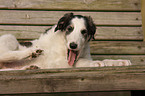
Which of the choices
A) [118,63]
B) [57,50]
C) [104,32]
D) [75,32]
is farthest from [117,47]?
[57,50]

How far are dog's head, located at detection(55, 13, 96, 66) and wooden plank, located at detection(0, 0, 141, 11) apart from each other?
1.26m

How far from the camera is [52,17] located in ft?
15.6

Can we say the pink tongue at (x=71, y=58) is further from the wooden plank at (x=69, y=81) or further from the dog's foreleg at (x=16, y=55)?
the wooden plank at (x=69, y=81)

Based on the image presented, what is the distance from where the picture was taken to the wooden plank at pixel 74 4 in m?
4.65

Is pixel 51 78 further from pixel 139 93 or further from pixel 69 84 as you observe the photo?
pixel 139 93

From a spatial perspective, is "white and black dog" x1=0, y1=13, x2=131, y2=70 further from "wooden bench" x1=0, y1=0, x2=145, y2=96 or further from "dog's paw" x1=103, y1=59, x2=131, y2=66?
"wooden bench" x1=0, y1=0, x2=145, y2=96

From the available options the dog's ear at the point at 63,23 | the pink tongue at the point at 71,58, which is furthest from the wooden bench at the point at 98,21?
the pink tongue at the point at 71,58

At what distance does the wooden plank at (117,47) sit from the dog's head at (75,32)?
3.23 ft

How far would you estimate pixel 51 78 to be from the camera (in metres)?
1.94

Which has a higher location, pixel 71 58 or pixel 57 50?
pixel 57 50

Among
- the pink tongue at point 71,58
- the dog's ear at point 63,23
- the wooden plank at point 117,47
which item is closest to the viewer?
the pink tongue at point 71,58

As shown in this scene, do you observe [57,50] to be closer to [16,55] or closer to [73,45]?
[73,45]

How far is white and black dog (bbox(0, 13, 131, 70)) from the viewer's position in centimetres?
313

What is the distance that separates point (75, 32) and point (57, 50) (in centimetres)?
46
